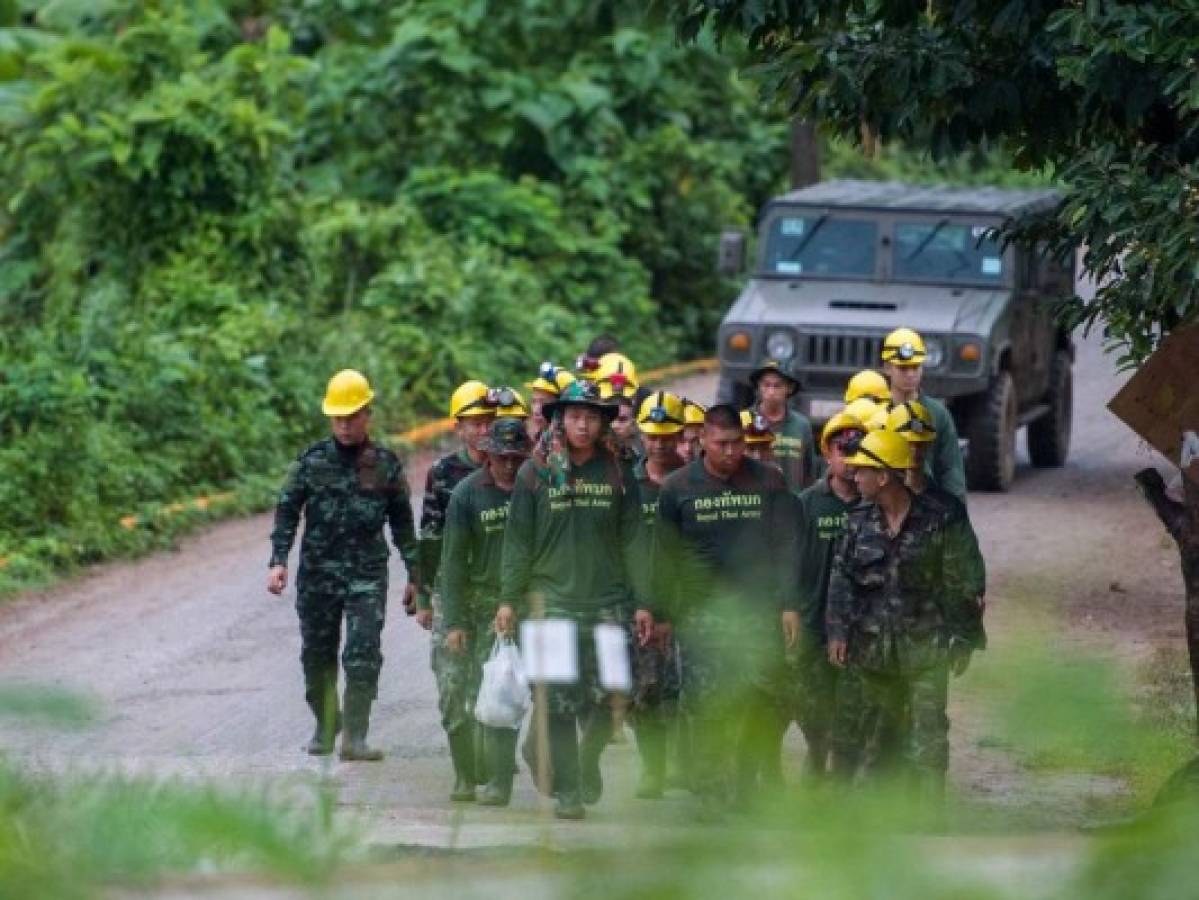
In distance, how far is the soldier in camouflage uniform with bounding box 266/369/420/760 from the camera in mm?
10750

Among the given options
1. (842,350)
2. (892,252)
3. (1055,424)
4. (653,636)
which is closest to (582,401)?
(653,636)

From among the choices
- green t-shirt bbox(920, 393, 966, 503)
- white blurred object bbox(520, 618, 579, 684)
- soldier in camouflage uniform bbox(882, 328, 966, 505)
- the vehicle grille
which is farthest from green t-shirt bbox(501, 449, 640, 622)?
the vehicle grille

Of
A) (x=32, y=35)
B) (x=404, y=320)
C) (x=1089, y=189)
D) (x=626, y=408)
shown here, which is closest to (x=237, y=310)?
(x=404, y=320)

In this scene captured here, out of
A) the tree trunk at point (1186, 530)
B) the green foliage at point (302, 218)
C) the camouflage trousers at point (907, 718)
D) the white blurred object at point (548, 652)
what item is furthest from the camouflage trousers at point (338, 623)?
the white blurred object at point (548, 652)

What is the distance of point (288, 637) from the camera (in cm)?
1445

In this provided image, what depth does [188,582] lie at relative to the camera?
1627 centimetres

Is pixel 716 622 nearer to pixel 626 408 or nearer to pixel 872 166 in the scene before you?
pixel 626 408

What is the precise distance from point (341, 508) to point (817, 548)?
2139mm

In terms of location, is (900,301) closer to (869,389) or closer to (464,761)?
(869,389)

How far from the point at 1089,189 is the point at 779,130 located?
22.4 metres

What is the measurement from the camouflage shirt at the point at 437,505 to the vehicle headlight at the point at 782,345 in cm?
846

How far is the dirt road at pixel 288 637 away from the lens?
32.5 ft

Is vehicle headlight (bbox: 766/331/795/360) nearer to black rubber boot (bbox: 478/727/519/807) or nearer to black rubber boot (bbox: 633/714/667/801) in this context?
black rubber boot (bbox: 633/714/667/801)

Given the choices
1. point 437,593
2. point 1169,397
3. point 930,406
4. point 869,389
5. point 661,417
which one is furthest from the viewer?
point 930,406
